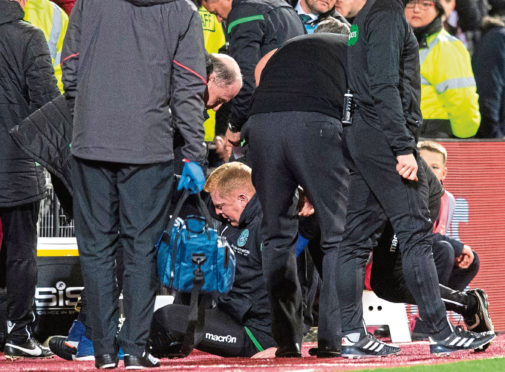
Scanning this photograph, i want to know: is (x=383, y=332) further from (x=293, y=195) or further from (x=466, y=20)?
(x=466, y=20)

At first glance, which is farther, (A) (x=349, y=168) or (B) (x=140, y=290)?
(A) (x=349, y=168)

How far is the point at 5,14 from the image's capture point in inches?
212

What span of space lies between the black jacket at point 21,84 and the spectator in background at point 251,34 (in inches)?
46.9

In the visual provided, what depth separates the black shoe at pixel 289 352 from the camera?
4770 mm

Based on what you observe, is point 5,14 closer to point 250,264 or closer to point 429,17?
point 250,264

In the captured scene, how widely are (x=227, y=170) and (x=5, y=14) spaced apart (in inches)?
61.2

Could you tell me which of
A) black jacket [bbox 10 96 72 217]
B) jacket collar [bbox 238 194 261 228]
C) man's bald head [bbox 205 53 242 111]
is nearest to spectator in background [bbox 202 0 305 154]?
jacket collar [bbox 238 194 261 228]

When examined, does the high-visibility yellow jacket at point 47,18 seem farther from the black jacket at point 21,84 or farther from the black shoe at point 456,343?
the black shoe at point 456,343

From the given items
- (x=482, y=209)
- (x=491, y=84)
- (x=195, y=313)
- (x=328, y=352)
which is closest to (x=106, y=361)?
(x=195, y=313)

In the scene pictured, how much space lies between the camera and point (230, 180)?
5.18m

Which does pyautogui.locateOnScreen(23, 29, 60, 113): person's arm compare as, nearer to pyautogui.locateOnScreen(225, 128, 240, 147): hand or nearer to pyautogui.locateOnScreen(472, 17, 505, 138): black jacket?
pyautogui.locateOnScreen(225, 128, 240, 147): hand

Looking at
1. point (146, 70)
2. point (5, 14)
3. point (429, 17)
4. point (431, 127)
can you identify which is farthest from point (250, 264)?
point (429, 17)

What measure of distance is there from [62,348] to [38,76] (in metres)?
1.52

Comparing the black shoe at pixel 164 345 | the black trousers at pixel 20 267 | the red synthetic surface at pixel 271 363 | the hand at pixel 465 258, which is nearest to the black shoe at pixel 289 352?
the red synthetic surface at pixel 271 363
